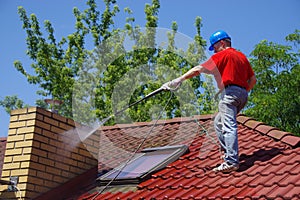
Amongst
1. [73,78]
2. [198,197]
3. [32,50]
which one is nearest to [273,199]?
[198,197]

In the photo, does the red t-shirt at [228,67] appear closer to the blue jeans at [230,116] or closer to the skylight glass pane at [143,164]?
the blue jeans at [230,116]

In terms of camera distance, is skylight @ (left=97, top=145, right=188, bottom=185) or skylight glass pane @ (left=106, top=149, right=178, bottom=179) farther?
skylight glass pane @ (left=106, top=149, right=178, bottom=179)

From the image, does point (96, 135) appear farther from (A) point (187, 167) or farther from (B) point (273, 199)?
(B) point (273, 199)

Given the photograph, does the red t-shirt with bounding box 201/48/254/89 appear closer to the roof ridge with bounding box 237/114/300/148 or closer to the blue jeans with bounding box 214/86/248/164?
the blue jeans with bounding box 214/86/248/164

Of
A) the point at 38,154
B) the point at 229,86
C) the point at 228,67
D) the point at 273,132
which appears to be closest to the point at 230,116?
the point at 229,86

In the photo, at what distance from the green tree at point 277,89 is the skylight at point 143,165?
936 cm

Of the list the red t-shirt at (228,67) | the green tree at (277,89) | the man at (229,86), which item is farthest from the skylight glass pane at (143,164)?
the green tree at (277,89)

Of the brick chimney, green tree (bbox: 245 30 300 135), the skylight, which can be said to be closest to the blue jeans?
the skylight

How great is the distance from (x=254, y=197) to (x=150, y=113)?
992 cm

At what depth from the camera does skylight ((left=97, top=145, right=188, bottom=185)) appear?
650 cm

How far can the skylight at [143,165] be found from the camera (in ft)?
21.3

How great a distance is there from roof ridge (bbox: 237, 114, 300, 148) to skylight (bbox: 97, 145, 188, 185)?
119 cm

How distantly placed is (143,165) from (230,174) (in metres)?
1.55

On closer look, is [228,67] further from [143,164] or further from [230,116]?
[143,164]
